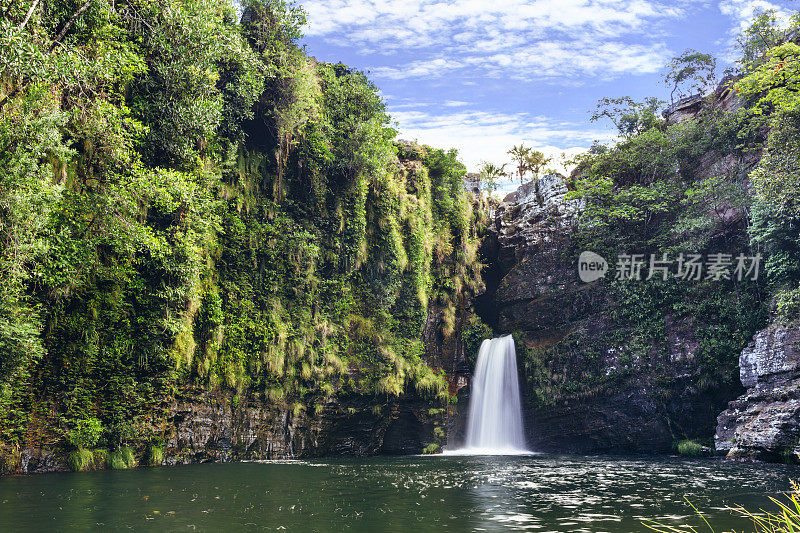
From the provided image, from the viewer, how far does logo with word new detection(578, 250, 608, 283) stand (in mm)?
28844

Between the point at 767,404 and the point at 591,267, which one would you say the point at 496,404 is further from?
the point at 767,404

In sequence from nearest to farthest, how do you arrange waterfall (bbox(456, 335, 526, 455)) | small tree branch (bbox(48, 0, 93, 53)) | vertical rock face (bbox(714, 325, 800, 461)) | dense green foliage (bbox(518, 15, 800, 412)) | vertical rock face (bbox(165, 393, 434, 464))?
small tree branch (bbox(48, 0, 93, 53)) < vertical rock face (bbox(165, 393, 434, 464)) < vertical rock face (bbox(714, 325, 800, 461)) < dense green foliage (bbox(518, 15, 800, 412)) < waterfall (bbox(456, 335, 526, 455))

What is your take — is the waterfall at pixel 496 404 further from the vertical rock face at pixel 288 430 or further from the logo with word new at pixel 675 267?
the logo with word new at pixel 675 267

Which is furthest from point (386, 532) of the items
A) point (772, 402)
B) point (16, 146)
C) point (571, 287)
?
point (571, 287)

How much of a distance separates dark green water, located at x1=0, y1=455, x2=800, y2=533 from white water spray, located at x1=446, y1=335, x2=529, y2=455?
37.9ft

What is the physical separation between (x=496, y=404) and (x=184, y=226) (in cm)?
1884

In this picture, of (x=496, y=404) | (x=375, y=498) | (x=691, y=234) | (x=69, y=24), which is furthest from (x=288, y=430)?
(x=691, y=234)

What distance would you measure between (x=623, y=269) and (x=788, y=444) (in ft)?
39.3

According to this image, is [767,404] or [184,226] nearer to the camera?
[184,226]

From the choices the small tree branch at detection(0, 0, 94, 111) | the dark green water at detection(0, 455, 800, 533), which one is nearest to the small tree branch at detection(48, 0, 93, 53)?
the small tree branch at detection(0, 0, 94, 111)

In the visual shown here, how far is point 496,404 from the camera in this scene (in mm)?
28562

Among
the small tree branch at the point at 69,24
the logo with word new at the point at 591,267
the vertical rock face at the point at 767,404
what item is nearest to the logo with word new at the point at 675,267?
the logo with word new at the point at 591,267

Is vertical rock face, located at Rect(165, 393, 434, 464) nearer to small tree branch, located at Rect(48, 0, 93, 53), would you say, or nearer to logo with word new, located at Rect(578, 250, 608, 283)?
small tree branch, located at Rect(48, 0, 93, 53)

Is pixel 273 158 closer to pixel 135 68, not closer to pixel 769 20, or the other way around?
pixel 135 68
